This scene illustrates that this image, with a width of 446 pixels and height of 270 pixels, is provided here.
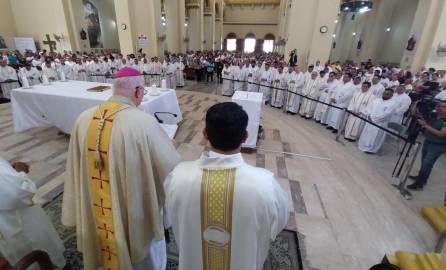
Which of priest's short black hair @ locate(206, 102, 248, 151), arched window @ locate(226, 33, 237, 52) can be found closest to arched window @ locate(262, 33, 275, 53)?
arched window @ locate(226, 33, 237, 52)

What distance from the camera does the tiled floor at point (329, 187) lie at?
309 cm

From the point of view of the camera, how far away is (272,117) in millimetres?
8414

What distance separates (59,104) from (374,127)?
7397mm

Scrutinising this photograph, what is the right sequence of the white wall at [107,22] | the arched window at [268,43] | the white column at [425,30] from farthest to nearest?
1. the arched window at [268,43]
2. the white wall at [107,22]
3. the white column at [425,30]

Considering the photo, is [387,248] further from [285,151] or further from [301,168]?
[285,151]

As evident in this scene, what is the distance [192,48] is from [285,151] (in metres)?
22.4

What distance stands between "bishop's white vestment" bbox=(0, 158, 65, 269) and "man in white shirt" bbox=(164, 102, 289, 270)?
130 centimetres

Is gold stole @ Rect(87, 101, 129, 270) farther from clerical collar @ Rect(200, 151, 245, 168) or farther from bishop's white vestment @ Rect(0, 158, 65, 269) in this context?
clerical collar @ Rect(200, 151, 245, 168)

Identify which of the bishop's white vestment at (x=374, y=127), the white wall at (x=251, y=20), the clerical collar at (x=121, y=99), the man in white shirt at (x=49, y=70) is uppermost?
the white wall at (x=251, y=20)

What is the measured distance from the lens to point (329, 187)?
431 centimetres

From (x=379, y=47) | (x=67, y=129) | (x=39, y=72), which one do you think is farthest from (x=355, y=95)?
(x=379, y=47)

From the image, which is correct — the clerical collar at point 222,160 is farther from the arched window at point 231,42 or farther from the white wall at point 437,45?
the arched window at point 231,42

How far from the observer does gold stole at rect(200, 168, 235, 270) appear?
1.24 m

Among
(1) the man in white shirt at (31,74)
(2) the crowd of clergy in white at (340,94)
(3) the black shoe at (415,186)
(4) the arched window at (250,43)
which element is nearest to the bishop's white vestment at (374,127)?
(2) the crowd of clergy in white at (340,94)
